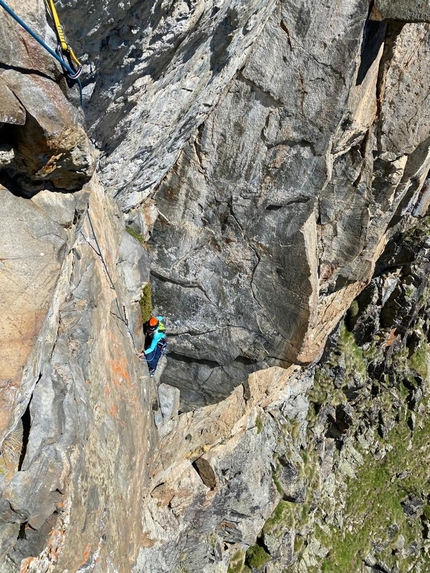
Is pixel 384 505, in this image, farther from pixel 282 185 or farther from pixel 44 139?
pixel 44 139

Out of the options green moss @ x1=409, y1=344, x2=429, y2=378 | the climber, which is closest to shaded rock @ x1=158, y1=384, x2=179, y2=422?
the climber

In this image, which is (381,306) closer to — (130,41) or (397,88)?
(397,88)

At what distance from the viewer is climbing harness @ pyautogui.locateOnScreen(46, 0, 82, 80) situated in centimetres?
573

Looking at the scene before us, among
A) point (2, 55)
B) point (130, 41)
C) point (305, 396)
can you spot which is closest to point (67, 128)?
point (2, 55)

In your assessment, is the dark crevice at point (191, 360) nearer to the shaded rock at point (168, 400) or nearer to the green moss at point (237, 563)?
the shaded rock at point (168, 400)

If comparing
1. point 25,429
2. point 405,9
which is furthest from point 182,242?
point 405,9

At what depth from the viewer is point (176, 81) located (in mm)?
9266

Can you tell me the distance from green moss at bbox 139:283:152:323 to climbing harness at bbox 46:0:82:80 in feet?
22.9

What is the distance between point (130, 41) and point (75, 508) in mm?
7297

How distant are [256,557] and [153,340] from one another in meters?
12.8

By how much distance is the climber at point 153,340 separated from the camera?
12565mm

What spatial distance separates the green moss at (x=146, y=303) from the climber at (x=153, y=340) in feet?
0.48

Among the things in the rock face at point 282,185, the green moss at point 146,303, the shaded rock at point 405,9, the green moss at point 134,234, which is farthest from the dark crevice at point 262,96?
the green moss at point 146,303

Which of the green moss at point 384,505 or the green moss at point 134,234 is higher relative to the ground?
the green moss at point 134,234
